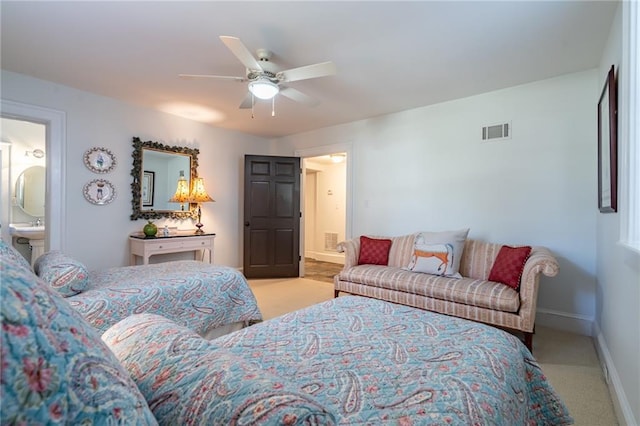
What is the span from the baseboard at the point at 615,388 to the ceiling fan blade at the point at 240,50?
3088 mm

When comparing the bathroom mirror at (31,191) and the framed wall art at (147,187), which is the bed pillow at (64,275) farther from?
the bathroom mirror at (31,191)

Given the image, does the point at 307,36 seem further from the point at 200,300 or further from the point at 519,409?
the point at 519,409

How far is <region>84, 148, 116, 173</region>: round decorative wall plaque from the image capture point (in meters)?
3.81

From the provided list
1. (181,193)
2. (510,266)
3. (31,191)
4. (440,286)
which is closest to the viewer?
(510,266)

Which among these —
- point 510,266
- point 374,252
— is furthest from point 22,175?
point 510,266

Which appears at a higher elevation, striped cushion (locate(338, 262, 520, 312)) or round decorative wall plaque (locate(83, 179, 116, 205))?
round decorative wall plaque (locate(83, 179, 116, 205))

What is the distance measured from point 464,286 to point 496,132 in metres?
1.91

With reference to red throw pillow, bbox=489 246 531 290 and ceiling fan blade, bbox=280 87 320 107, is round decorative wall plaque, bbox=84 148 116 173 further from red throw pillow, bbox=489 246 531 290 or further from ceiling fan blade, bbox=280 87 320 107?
red throw pillow, bbox=489 246 531 290

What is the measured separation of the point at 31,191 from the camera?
496 centimetres

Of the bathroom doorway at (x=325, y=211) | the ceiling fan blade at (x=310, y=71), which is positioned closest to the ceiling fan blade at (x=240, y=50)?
the ceiling fan blade at (x=310, y=71)

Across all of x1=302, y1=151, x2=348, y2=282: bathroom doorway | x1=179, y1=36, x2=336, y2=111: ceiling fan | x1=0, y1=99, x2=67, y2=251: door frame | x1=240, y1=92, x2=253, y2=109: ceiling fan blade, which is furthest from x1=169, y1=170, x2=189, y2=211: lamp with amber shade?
x1=302, y1=151, x2=348, y2=282: bathroom doorway

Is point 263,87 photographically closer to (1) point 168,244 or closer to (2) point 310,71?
(2) point 310,71

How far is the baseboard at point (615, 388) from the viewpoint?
1.65 metres

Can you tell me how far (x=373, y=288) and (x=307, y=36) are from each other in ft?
8.31
